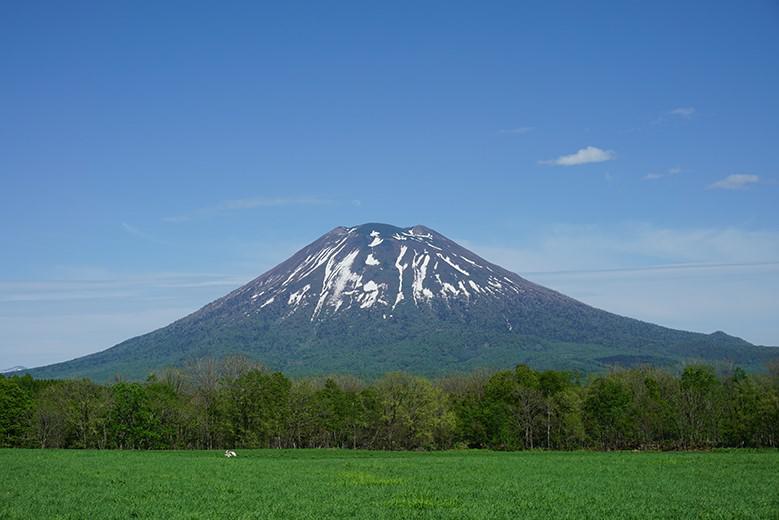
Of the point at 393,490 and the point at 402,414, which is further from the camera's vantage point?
the point at 402,414

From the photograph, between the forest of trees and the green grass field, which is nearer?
the green grass field

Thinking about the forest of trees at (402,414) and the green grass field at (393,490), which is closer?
the green grass field at (393,490)

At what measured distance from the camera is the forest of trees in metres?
70.4

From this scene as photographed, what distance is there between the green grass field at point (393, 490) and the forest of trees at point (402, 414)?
30322mm

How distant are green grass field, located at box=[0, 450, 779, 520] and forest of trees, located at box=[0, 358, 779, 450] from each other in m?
30.3

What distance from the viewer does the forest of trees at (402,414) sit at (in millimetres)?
70438

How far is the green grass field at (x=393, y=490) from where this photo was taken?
21.9 meters

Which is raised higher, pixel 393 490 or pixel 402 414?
pixel 393 490

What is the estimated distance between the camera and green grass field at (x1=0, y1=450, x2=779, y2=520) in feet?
71.8

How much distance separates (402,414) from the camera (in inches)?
2990

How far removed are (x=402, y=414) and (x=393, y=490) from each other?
48605 mm

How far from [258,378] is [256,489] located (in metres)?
48.7

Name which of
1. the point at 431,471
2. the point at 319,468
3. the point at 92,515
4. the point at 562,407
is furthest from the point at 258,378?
the point at 92,515

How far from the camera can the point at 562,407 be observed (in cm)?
7325
